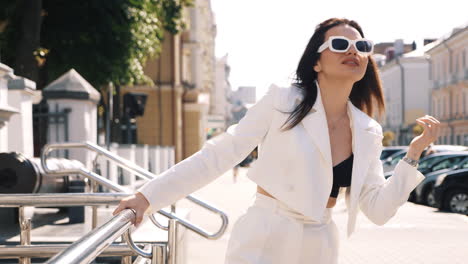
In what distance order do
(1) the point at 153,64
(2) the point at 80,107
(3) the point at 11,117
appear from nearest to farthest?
(3) the point at 11,117, (2) the point at 80,107, (1) the point at 153,64

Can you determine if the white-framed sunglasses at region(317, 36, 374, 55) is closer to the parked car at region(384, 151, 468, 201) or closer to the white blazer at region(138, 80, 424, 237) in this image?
the white blazer at region(138, 80, 424, 237)

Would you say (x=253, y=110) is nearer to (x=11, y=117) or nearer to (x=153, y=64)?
(x=11, y=117)

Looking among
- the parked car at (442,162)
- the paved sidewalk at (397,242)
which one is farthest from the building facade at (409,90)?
the paved sidewalk at (397,242)

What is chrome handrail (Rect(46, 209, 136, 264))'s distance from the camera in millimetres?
1845

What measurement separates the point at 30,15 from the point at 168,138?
25.8m

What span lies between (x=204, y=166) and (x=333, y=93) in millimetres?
638

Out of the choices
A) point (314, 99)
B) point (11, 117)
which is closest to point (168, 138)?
point (11, 117)

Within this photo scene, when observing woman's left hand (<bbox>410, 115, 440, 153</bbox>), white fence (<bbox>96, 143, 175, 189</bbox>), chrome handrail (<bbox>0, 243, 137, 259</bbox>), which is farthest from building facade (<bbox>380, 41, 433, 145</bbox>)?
woman's left hand (<bbox>410, 115, 440, 153</bbox>)

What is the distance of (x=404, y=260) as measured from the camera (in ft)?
31.0

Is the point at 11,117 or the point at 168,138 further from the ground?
the point at 11,117

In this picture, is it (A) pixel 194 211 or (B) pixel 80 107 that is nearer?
(B) pixel 80 107

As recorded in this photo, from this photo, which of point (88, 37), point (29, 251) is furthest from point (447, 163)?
point (29, 251)

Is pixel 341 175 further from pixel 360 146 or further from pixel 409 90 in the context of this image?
pixel 409 90

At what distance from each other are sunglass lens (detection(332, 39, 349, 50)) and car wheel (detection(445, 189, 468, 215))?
577 inches
